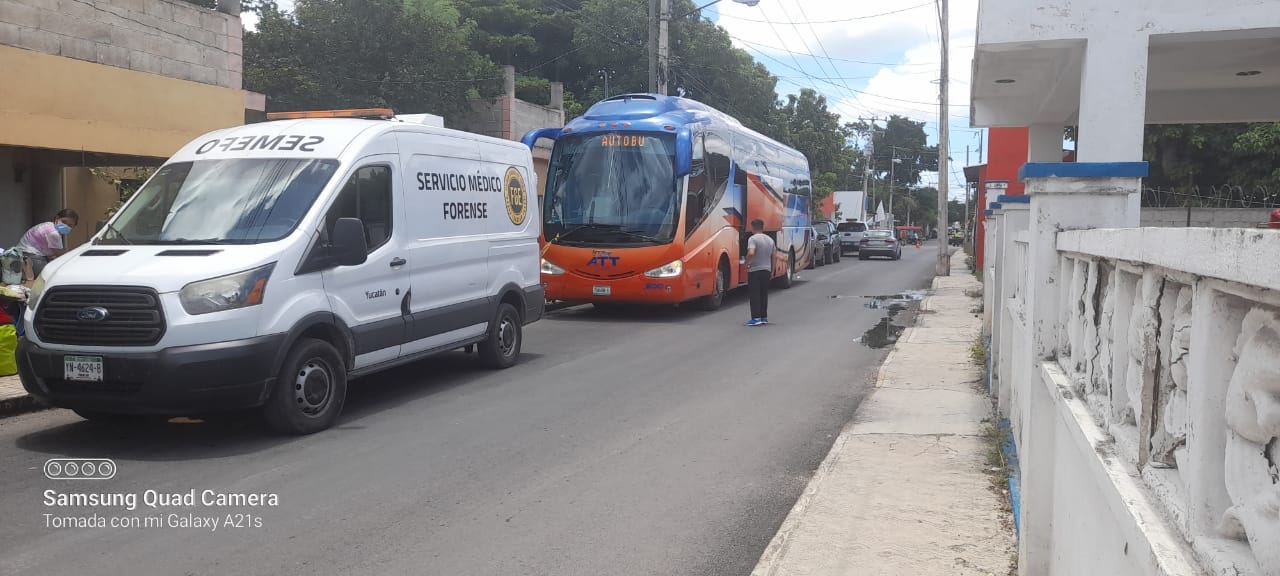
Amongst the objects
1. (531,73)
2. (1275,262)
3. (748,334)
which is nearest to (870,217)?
(531,73)

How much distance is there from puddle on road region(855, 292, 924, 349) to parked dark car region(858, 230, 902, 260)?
58.9 ft

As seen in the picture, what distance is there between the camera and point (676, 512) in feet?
18.1

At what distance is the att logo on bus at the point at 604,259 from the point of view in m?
14.9

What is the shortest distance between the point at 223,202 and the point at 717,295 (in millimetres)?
10453

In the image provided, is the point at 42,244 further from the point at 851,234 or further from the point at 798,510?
the point at 851,234

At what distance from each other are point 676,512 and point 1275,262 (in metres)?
4.34

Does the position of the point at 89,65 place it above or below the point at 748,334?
above

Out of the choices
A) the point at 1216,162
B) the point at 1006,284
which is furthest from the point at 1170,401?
the point at 1216,162

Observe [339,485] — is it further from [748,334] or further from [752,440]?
[748,334]

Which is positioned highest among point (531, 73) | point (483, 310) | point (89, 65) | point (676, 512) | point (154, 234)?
point (531, 73)

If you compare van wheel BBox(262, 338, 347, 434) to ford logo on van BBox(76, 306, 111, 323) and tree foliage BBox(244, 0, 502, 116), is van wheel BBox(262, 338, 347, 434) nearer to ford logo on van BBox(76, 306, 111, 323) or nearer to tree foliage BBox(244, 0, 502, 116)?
ford logo on van BBox(76, 306, 111, 323)

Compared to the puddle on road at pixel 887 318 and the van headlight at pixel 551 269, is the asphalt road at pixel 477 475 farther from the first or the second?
the van headlight at pixel 551 269

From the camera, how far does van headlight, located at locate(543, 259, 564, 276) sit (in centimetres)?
1524

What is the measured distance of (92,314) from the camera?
648 centimetres
